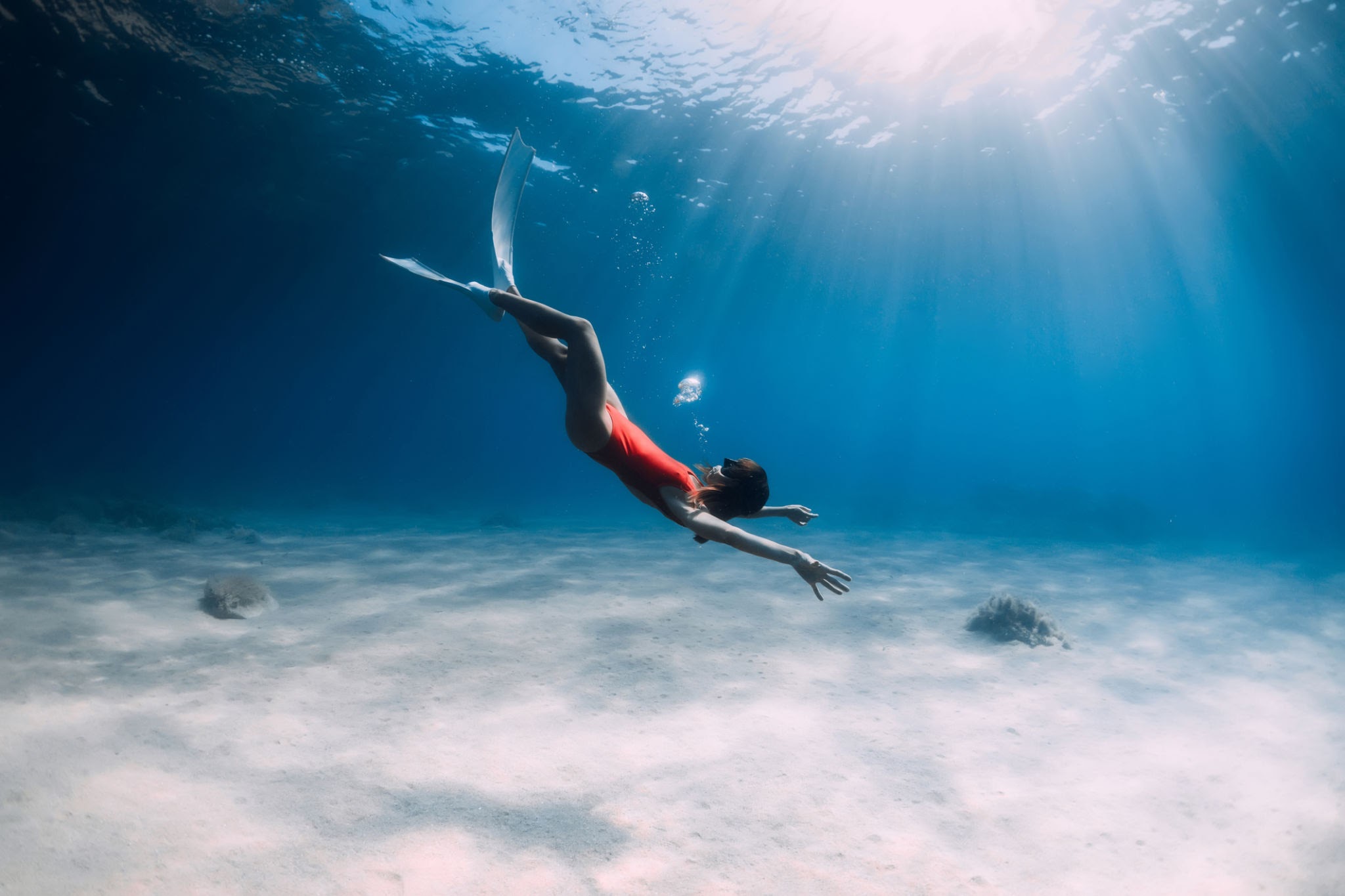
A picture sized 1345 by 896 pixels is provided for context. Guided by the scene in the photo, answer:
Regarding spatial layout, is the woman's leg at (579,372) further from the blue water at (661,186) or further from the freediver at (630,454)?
the blue water at (661,186)

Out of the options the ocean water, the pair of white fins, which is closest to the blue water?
the ocean water

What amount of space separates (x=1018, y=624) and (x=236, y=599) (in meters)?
10.7

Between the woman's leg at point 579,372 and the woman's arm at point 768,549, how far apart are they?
0.83 metres

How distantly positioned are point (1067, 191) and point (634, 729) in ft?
96.9

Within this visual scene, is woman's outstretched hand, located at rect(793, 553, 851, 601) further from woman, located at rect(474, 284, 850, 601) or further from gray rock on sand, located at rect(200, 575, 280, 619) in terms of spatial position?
gray rock on sand, located at rect(200, 575, 280, 619)

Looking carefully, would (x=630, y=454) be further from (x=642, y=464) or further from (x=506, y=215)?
(x=506, y=215)

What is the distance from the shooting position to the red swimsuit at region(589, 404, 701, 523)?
3859 mm

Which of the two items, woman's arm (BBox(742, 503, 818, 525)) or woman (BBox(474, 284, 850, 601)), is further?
woman's arm (BBox(742, 503, 818, 525))

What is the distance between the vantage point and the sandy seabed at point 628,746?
3.58 m

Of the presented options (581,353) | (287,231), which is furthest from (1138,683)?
(287,231)

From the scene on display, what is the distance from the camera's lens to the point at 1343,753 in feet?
19.0

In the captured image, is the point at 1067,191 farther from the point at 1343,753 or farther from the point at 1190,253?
the point at 1343,753

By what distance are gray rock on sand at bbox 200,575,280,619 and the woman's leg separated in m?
6.31

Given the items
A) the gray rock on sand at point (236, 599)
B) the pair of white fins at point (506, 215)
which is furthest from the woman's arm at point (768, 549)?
the gray rock on sand at point (236, 599)
